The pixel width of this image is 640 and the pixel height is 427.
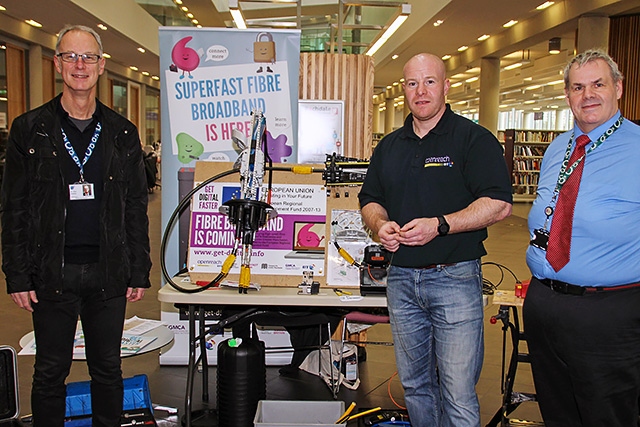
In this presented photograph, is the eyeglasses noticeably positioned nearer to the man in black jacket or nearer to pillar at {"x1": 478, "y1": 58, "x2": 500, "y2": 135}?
the man in black jacket

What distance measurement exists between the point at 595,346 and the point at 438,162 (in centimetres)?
84

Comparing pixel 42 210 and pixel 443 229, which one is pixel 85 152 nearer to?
pixel 42 210

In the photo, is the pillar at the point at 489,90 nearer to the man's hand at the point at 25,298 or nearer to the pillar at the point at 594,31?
the pillar at the point at 594,31

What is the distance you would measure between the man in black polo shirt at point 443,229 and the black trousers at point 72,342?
3.79 ft

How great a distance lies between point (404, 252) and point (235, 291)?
97 cm

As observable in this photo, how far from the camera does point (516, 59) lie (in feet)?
56.5

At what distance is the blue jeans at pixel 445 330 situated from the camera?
6.97ft

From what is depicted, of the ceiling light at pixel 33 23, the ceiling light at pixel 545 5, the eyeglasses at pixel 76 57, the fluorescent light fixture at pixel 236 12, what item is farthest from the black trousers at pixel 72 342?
the ceiling light at pixel 33 23

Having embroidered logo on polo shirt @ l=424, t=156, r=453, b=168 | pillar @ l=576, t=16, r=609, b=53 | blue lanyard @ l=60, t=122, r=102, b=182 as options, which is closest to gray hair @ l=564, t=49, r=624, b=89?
embroidered logo on polo shirt @ l=424, t=156, r=453, b=168

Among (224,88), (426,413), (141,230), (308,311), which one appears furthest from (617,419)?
(224,88)

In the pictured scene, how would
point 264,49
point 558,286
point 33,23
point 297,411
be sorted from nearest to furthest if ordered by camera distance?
1. point 558,286
2. point 297,411
3. point 264,49
4. point 33,23

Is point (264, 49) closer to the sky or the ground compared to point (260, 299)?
closer to the sky

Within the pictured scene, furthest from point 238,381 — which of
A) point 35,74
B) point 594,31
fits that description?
point 35,74

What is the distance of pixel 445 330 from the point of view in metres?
2.15
